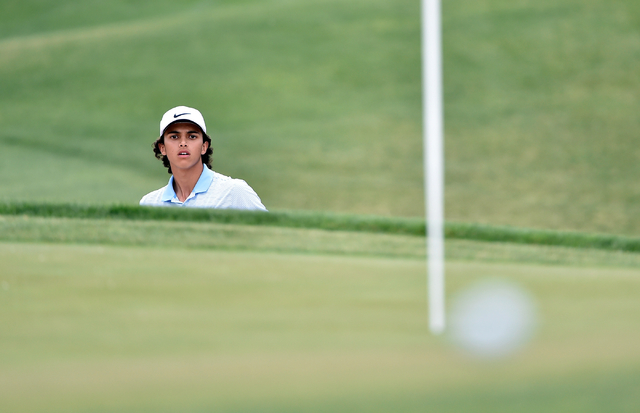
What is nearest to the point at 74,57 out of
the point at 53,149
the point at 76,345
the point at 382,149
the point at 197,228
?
the point at 53,149

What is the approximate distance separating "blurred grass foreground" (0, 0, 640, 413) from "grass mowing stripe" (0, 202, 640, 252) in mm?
13

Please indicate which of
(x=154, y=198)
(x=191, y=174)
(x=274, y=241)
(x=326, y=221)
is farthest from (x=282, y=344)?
(x=154, y=198)

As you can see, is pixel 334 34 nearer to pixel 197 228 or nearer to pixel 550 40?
pixel 550 40

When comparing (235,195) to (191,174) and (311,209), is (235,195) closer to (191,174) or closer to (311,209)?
(191,174)

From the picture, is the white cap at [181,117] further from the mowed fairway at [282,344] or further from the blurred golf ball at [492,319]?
the blurred golf ball at [492,319]

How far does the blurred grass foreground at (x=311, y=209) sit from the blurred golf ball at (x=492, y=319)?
0.05 metres

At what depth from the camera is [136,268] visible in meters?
2.67

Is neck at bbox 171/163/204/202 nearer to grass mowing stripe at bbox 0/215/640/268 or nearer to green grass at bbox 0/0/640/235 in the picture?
grass mowing stripe at bbox 0/215/640/268

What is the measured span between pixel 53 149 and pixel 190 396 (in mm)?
7578

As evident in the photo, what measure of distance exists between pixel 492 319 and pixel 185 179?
264 centimetres

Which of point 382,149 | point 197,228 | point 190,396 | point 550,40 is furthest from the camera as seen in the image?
point 550,40

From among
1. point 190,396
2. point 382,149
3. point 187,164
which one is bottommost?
point 190,396

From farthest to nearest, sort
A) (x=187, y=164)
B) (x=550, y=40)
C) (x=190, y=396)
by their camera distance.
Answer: (x=550, y=40)
(x=187, y=164)
(x=190, y=396)

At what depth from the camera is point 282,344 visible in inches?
69.4
